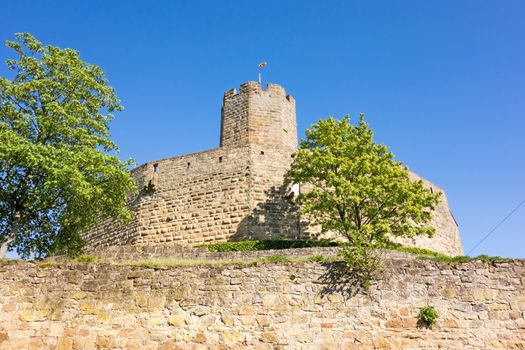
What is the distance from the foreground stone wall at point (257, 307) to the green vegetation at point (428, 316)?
12cm

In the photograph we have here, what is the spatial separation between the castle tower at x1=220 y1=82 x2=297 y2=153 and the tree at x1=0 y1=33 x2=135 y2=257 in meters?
9.11

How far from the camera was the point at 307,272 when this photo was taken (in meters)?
8.78

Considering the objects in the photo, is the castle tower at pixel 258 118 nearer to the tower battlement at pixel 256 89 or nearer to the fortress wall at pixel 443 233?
the tower battlement at pixel 256 89

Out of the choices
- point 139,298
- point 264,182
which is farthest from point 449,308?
point 264,182

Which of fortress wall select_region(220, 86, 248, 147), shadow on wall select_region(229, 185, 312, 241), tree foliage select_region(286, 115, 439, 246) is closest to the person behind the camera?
tree foliage select_region(286, 115, 439, 246)

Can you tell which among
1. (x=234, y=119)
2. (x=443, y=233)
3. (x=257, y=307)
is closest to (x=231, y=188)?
(x=234, y=119)

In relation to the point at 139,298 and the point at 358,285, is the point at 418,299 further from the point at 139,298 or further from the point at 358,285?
the point at 139,298

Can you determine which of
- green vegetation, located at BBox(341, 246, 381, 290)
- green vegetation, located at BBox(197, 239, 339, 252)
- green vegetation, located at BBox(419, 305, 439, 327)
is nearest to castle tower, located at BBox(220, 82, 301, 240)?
green vegetation, located at BBox(197, 239, 339, 252)

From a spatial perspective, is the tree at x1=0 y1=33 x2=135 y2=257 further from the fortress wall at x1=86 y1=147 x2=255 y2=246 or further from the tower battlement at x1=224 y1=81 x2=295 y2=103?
the tower battlement at x1=224 y1=81 x2=295 y2=103

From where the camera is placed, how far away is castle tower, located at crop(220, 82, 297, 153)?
24.1 m

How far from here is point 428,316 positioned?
8273 mm

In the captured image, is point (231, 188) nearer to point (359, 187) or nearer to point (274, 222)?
point (274, 222)

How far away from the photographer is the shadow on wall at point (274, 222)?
19875 mm

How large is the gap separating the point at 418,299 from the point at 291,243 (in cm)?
1013
